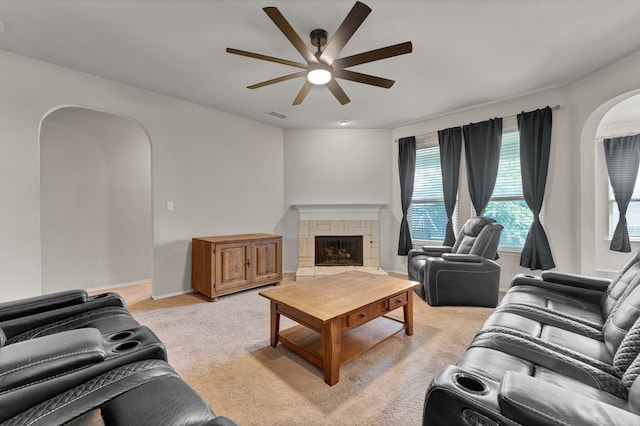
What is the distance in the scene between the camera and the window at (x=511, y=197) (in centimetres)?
396

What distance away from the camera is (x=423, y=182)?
495 centimetres

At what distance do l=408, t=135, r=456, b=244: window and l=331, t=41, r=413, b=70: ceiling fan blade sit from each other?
299cm

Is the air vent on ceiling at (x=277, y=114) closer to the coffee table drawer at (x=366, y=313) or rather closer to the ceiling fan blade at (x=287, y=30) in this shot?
A: the ceiling fan blade at (x=287, y=30)

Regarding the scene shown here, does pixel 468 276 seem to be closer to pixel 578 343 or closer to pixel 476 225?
pixel 476 225

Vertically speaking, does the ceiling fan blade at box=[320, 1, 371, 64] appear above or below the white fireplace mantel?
above

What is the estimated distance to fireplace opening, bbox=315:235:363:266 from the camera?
5223 millimetres

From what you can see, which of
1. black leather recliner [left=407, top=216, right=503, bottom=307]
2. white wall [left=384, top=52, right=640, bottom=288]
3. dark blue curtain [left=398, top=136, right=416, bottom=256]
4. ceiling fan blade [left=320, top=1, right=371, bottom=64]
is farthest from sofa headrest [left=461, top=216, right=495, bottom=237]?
ceiling fan blade [left=320, top=1, right=371, bottom=64]

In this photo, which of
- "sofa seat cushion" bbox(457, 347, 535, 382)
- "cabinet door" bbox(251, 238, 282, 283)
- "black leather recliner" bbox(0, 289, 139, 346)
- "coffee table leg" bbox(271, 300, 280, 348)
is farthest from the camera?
"cabinet door" bbox(251, 238, 282, 283)

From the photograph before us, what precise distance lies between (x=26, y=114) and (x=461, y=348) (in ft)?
15.5

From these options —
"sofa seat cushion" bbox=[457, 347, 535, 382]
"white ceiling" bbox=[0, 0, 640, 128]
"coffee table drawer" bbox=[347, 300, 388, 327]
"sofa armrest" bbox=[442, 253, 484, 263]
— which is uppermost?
"white ceiling" bbox=[0, 0, 640, 128]

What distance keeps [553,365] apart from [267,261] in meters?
3.57

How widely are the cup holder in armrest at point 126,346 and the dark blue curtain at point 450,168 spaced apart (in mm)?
4258

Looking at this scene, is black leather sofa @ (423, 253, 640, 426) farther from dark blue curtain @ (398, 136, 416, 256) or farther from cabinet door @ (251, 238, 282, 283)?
cabinet door @ (251, 238, 282, 283)

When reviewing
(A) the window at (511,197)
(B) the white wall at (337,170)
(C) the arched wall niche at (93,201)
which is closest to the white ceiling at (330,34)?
(A) the window at (511,197)
